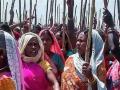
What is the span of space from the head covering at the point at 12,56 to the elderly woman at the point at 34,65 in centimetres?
102

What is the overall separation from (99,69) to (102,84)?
0.77ft

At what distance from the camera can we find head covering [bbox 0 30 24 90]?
13.1ft

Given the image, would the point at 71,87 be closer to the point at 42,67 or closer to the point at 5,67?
the point at 42,67

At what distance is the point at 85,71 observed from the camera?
4512 millimetres

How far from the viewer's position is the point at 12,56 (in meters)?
4.04

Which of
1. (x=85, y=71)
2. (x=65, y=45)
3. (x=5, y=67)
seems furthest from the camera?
(x=65, y=45)

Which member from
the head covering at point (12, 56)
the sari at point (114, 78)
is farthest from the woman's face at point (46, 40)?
the head covering at point (12, 56)

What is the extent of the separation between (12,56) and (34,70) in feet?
4.04

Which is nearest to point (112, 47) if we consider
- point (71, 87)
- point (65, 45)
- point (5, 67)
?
point (71, 87)

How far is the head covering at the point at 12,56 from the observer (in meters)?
3.98

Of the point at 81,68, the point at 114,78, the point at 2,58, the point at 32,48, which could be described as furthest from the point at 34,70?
the point at 2,58

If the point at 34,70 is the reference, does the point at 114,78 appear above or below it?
below

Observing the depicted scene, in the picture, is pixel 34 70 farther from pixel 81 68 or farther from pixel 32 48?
pixel 81 68

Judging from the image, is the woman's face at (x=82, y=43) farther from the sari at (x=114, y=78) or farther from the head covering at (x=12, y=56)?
the head covering at (x=12, y=56)
